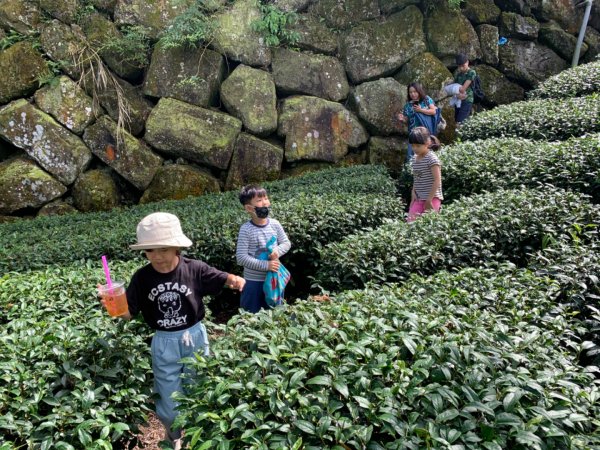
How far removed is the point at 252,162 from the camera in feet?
27.2

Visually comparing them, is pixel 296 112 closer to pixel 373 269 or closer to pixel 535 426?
pixel 373 269

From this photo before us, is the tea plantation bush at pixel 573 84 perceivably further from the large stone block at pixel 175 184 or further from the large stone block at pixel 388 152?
the large stone block at pixel 175 184

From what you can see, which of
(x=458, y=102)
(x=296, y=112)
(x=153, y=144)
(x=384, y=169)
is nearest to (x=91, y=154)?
(x=153, y=144)

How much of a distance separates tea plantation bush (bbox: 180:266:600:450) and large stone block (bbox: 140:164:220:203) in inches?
232

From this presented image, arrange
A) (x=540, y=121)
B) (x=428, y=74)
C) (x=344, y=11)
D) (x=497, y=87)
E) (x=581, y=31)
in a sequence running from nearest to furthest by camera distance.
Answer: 1. (x=540, y=121)
2. (x=428, y=74)
3. (x=344, y=11)
4. (x=497, y=87)
5. (x=581, y=31)

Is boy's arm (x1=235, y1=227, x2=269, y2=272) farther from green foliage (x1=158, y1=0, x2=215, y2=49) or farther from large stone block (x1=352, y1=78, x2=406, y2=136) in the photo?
large stone block (x1=352, y1=78, x2=406, y2=136)

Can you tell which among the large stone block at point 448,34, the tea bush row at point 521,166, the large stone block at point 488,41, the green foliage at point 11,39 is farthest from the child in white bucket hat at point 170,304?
the large stone block at point 488,41

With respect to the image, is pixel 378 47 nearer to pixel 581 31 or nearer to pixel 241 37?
pixel 241 37

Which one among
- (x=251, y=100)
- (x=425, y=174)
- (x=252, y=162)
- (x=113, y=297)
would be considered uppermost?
(x=251, y=100)

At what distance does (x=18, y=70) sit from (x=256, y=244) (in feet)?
20.9

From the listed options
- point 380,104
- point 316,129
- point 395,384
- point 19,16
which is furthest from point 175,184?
point 395,384

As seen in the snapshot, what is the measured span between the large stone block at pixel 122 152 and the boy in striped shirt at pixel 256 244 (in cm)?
490

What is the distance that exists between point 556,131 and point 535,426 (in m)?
6.08

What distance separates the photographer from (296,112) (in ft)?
28.1
